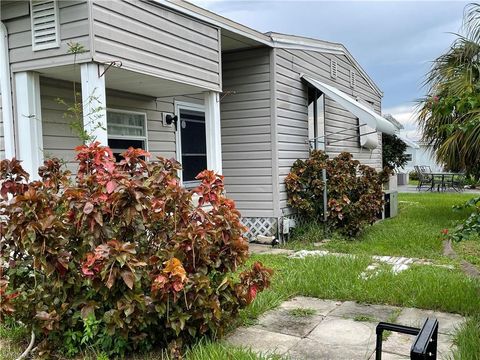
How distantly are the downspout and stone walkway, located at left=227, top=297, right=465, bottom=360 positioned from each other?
3.04 m

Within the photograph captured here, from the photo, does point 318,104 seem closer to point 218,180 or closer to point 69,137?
point 69,137

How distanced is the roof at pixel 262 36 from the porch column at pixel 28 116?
1676 millimetres

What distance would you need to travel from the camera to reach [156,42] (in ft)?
16.4

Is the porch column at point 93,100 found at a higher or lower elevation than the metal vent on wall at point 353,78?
lower

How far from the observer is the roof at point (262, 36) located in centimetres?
545

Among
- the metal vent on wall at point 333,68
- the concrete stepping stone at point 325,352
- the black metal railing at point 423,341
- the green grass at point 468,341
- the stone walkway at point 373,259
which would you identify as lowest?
the stone walkway at point 373,259

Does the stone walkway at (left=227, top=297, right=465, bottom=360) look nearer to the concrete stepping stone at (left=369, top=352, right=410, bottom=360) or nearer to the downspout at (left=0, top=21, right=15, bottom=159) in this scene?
the concrete stepping stone at (left=369, top=352, right=410, bottom=360)

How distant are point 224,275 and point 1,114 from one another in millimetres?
3094

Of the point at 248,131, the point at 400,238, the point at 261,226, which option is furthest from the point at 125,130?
the point at 400,238

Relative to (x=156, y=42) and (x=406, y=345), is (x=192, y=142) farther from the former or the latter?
(x=406, y=345)

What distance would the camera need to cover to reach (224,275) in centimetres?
327

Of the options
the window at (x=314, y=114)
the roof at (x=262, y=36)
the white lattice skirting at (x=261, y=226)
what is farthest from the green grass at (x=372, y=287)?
the window at (x=314, y=114)

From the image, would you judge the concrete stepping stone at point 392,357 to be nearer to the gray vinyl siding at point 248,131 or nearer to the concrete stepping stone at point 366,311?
the concrete stepping stone at point 366,311

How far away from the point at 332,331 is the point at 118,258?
6.00ft
